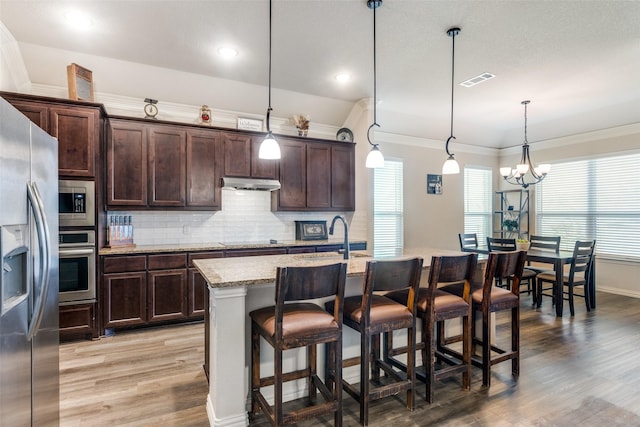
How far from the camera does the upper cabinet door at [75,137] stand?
3330mm

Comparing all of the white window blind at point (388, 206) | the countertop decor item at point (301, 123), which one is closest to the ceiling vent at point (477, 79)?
the white window blind at point (388, 206)

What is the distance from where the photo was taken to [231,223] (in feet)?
15.6

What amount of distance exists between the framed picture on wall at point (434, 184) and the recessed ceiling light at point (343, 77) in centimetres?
294

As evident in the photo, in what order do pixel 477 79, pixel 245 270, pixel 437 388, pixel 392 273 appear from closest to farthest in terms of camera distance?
1. pixel 392 273
2. pixel 245 270
3. pixel 437 388
4. pixel 477 79

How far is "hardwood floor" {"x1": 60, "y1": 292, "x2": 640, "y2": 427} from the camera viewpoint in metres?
2.16

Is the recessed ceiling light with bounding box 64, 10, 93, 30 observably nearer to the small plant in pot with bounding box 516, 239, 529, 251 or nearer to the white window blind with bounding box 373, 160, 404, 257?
the white window blind with bounding box 373, 160, 404, 257

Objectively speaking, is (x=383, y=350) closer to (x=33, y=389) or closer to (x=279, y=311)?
(x=279, y=311)

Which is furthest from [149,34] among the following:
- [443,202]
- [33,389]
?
[443,202]

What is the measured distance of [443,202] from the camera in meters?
6.54

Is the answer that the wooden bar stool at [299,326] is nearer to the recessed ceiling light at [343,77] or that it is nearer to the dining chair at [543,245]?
the recessed ceiling light at [343,77]

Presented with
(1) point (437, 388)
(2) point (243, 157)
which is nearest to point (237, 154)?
(2) point (243, 157)

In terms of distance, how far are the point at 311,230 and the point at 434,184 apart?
2.86 m

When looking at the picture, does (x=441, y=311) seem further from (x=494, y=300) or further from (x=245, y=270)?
(x=245, y=270)

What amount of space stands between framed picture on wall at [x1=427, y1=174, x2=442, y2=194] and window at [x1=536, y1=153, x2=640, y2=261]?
1986 millimetres
